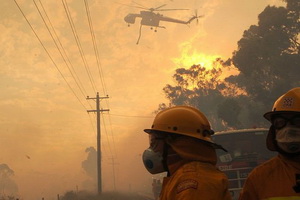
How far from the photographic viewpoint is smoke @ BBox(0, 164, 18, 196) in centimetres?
12135

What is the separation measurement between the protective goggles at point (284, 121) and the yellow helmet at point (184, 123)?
27.5 inches

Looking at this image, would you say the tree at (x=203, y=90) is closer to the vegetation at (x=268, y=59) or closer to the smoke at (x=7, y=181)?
the vegetation at (x=268, y=59)

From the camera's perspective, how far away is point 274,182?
2.87m

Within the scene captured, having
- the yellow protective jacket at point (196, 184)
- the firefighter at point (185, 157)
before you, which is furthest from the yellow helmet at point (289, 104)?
the yellow protective jacket at point (196, 184)

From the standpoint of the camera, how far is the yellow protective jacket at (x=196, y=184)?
80.2 inches

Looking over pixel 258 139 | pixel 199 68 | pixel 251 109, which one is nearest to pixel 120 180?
pixel 199 68

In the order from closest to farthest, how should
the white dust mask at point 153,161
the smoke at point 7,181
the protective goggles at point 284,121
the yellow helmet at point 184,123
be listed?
the yellow helmet at point 184,123
the white dust mask at point 153,161
the protective goggles at point 284,121
the smoke at point 7,181

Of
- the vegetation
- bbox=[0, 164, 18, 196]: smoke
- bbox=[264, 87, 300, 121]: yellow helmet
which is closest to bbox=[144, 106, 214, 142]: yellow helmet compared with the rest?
bbox=[264, 87, 300, 121]: yellow helmet

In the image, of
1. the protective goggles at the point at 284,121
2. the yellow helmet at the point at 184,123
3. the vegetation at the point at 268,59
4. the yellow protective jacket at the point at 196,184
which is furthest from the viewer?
the vegetation at the point at 268,59

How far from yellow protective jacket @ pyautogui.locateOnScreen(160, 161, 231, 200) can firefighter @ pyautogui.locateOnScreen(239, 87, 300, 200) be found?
73cm

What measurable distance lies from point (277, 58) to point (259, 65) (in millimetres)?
2216

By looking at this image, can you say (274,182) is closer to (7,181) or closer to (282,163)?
(282,163)

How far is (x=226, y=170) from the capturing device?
9.89 metres

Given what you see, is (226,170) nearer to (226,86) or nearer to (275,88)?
(275,88)
